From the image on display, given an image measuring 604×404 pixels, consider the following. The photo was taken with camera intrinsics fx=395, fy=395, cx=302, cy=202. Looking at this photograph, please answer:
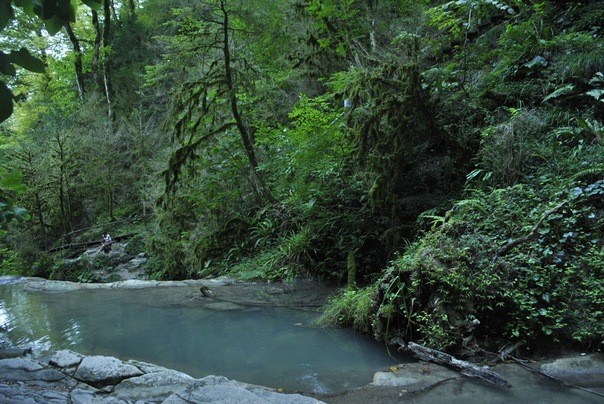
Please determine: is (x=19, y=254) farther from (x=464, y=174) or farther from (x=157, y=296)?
(x=464, y=174)

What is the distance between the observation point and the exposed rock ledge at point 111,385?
3.44 meters

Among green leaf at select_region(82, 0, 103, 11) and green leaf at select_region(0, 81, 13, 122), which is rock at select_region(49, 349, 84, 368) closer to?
green leaf at select_region(0, 81, 13, 122)

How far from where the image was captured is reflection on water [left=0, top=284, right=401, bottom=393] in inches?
184

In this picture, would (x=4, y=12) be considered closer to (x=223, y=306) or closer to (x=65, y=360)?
(x=65, y=360)

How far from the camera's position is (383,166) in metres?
7.48

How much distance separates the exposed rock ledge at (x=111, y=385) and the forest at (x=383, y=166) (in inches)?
77.3

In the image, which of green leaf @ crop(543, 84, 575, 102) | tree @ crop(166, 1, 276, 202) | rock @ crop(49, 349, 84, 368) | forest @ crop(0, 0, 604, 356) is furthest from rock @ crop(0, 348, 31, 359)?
green leaf @ crop(543, 84, 575, 102)

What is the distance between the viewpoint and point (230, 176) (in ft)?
37.4

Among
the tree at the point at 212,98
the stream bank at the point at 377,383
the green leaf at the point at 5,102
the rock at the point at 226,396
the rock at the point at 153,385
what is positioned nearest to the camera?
the green leaf at the point at 5,102

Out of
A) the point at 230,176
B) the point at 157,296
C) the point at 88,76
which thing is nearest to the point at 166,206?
the point at 230,176

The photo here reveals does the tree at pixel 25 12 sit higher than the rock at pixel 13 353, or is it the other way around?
the tree at pixel 25 12

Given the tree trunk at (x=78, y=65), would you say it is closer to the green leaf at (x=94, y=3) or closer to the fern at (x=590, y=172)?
the fern at (x=590, y=172)

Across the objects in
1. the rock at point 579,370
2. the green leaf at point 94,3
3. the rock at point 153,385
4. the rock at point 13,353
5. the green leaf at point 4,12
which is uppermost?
the green leaf at point 94,3

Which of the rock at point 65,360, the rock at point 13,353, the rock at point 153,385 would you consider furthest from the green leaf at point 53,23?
the rock at point 13,353
